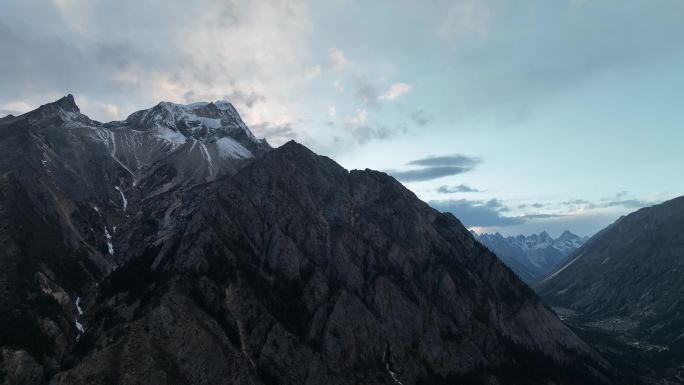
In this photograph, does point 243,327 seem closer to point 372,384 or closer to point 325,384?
point 325,384

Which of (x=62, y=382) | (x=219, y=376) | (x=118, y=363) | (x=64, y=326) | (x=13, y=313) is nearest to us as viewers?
(x=62, y=382)

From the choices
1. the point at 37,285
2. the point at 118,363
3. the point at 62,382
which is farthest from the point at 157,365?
the point at 37,285

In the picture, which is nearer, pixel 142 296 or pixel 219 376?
pixel 219 376

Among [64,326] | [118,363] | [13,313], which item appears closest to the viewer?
[118,363]

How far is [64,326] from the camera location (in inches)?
7426

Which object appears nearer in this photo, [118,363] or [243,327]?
[118,363]

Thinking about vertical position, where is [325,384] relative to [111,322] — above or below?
below

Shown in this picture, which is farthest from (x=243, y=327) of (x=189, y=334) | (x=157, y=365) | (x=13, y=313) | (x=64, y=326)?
(x=13, y=313)

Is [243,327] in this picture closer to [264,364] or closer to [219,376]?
[264,364]

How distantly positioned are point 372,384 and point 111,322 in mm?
103511

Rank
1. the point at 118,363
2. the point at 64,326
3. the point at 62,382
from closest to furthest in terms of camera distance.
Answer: the point at 62,382, the point at 118,363, the point at 64,326

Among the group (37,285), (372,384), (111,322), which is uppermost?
(37,285)

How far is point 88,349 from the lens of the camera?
171 m

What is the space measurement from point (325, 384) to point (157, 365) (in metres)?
64.7
